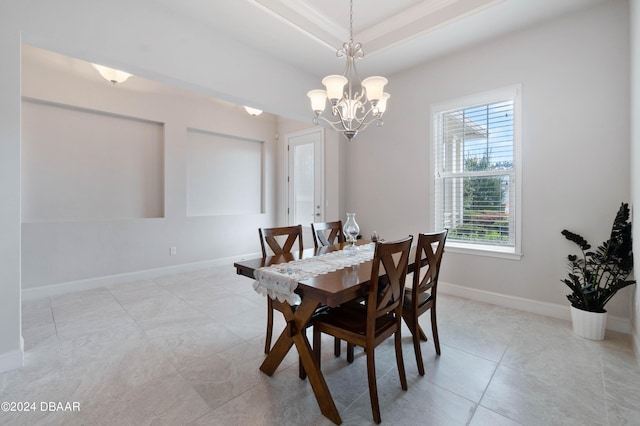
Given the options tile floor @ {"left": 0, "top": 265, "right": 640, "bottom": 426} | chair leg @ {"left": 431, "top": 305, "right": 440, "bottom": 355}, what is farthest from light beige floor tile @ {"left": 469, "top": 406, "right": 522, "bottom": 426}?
chair leg @ {"left": 431, "top": 305, "right": 440, "bottom": 355}

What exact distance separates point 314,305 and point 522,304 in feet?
8.74

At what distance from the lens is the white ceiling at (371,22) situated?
2729 millimetres

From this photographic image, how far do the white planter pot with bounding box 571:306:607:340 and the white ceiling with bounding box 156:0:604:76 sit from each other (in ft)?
9.06

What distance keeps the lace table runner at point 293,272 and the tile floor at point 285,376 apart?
2.13ft

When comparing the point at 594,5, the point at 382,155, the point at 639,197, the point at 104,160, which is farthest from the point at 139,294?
the point at 594,5

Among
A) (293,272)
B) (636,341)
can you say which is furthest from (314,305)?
(636,341)

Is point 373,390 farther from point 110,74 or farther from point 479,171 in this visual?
point 110,74

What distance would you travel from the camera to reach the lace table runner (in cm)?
166

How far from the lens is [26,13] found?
2076 mm

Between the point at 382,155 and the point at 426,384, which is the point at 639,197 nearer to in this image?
the point at 426,384

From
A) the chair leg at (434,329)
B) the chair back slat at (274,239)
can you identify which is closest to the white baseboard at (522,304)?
the chair leg at (434,329)

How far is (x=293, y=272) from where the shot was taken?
1818 mm

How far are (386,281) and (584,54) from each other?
296cm

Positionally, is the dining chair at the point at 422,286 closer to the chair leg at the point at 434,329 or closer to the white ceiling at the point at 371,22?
the chair leg at the point at 434,329
